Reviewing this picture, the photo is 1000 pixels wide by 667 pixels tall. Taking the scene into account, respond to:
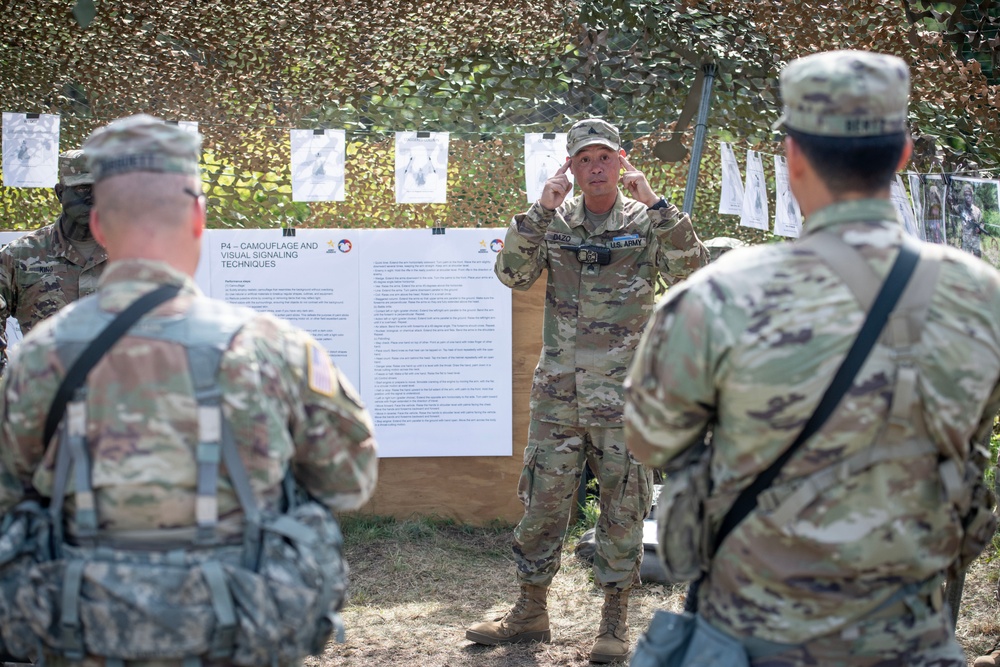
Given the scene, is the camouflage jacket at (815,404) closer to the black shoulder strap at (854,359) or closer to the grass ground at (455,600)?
the black shoulder strap at (854,359)

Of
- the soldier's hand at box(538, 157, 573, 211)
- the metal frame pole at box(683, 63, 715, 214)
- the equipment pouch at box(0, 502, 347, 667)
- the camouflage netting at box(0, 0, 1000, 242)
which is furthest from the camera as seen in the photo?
Result: the camouflage netting at box(0, 0, 1000, 242)

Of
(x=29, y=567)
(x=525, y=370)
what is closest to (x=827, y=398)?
(x=29, y=567)

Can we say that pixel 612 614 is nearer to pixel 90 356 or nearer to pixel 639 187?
pixel 639 187

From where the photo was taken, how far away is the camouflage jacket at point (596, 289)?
4691 millimetres

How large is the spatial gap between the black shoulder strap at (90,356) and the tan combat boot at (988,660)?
12.8 ft

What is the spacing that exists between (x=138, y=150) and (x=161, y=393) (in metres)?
0.56

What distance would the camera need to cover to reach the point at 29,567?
86.3 inches

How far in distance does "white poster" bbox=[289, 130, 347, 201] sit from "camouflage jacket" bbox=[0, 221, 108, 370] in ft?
6.02

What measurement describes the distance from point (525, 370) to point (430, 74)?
2.08 m

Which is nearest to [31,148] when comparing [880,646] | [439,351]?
[439,351]

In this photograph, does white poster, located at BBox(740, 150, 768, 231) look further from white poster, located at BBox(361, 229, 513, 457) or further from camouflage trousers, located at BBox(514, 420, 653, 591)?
camouflage trousers, located at BBox(514, 420, 653, 591)

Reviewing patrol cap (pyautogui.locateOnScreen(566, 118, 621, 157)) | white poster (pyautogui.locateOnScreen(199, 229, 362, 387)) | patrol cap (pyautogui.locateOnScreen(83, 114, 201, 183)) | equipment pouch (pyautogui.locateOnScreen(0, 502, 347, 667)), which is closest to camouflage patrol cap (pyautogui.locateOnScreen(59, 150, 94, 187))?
white poster (pyautogui.locateOnScreen(199, 229, 362, 387))

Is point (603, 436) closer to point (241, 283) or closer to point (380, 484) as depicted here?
point (380, 484)

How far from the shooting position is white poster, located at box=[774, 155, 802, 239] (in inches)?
258
